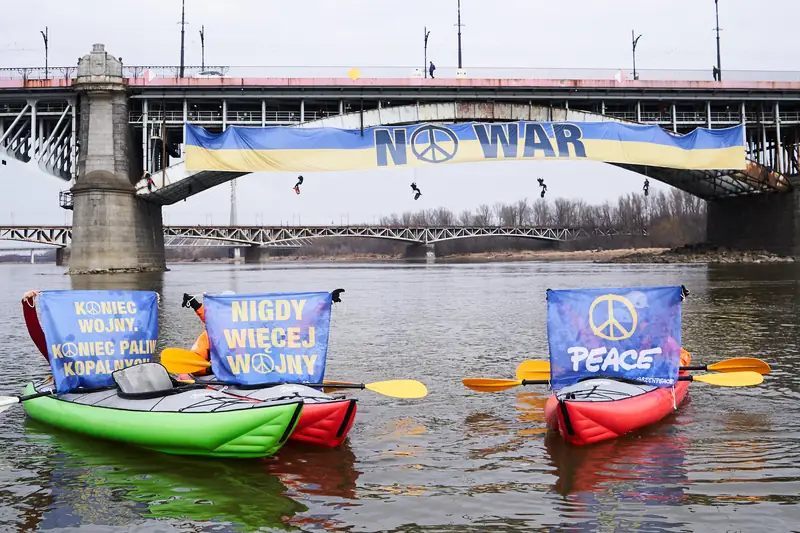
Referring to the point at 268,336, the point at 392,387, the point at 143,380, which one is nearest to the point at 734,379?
the point at 392,387

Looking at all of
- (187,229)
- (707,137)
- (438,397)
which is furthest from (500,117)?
(187,229)

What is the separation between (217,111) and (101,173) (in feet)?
31.0

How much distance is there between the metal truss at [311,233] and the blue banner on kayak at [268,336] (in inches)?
3753

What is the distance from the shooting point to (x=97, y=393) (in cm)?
1095

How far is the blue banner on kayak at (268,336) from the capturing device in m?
11.0

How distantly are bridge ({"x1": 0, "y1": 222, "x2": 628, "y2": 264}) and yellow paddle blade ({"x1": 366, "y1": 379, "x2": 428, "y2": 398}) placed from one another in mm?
96179

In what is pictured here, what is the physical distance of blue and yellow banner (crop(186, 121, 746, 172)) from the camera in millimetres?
24625

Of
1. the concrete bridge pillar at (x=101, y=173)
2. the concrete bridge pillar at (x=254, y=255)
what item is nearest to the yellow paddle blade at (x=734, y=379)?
the concrete bridge pillar at (x=101, y=173)

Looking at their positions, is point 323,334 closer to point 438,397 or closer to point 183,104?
point 438,397

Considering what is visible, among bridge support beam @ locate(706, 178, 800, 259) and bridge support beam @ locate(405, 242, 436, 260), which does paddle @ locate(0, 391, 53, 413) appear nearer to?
bridge support beam @ locate(706, 178, 800, 259)

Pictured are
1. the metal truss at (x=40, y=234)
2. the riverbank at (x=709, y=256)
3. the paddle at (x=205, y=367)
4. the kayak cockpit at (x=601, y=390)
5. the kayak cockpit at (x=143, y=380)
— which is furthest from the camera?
the metal truss at (x=40, y=234)

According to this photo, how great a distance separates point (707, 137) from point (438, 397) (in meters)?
18.1

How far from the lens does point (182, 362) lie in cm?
1224

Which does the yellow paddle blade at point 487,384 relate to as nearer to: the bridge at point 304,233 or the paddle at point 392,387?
the paddle at point 392,387
